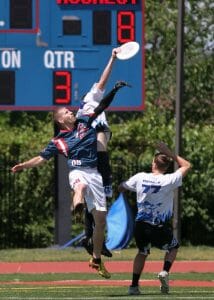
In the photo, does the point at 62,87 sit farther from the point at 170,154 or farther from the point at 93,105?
the point at 170,154

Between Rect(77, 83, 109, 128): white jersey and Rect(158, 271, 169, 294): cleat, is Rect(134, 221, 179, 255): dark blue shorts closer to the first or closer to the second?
Rect(158, 271, 169, 294): cleat

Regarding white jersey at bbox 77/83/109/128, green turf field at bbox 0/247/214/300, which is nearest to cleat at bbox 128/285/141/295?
green turf field at bbox 0/247/214/300

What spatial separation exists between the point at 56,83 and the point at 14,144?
13.3 feet

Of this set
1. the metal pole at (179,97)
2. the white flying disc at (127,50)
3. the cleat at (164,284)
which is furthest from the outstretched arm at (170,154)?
the metal pole at (179,97)

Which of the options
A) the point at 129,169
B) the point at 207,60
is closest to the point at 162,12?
the point at 207,60

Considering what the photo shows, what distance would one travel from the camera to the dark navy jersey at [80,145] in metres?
13.7

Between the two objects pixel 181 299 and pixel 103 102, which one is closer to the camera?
pixel 181 299

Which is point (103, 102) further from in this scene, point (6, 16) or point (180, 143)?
point (180, 143)

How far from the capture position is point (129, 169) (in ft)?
82.2

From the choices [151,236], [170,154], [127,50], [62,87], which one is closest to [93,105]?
[127,50]

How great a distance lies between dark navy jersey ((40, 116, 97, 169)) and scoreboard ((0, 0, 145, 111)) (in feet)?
24.5

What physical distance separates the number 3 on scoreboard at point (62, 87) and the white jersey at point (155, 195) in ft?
26.3

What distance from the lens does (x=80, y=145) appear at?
13680 mm

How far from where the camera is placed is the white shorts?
44.7 feet
